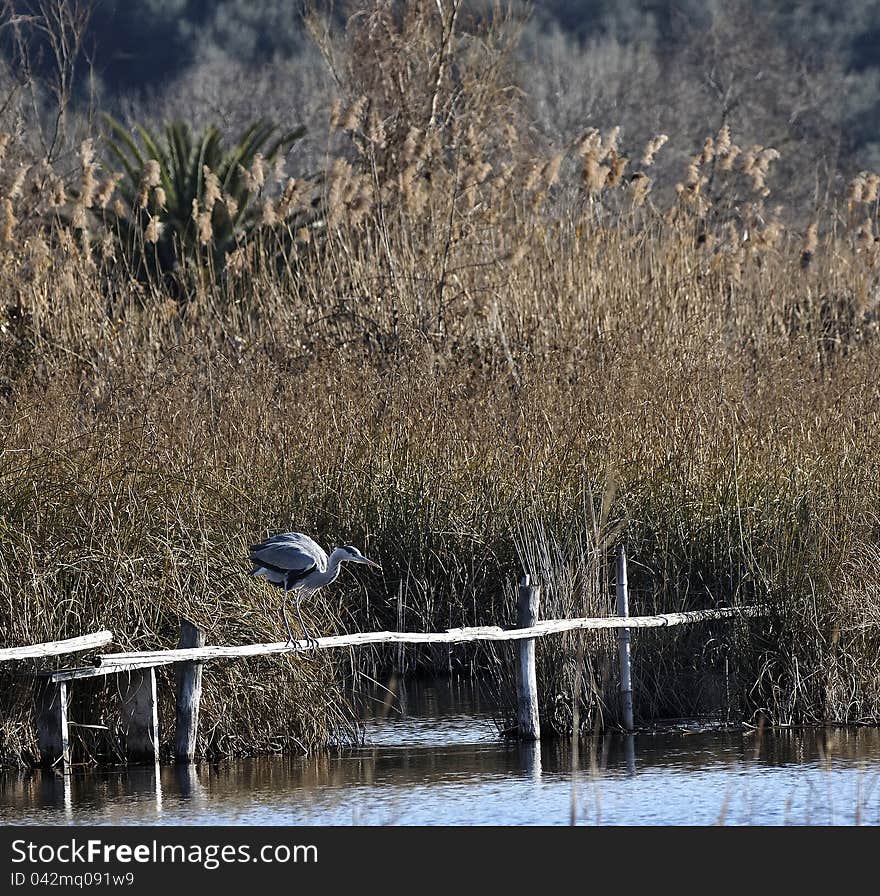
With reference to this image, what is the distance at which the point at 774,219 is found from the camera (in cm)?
1410

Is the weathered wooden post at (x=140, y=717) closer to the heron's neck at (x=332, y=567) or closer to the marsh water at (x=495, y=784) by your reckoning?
the marsh water at (x=495, y=784)

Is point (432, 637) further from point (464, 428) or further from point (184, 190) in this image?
point (184, 190)

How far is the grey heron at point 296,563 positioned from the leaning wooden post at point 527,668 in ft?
2.82

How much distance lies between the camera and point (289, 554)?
759cm

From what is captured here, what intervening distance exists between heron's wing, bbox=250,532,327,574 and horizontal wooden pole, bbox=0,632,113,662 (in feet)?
2.42

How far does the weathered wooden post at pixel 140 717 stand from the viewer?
7.83 meters

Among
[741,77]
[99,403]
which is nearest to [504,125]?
[99,403]

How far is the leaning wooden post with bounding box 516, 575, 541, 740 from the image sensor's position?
823 cm

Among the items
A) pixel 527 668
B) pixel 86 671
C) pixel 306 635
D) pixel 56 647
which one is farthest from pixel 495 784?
pixel 56 647

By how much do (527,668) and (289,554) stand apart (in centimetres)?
134

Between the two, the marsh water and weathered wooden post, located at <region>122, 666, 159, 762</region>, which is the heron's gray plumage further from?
the marsh water

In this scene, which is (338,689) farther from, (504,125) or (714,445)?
(504,125)

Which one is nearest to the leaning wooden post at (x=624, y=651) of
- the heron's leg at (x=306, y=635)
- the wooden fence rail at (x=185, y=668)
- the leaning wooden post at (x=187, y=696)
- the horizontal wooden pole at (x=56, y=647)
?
the wooden fence rail at (x=185, y=668)

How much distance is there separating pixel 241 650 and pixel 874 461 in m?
3.92
